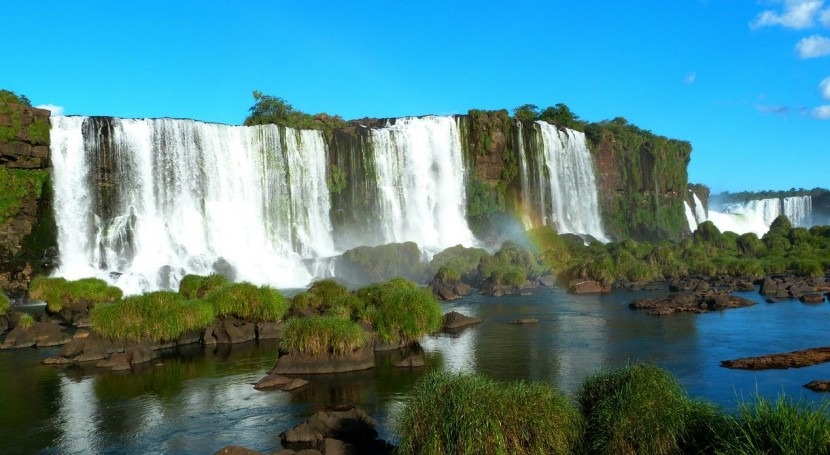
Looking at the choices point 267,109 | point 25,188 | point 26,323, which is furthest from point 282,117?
point 26,323

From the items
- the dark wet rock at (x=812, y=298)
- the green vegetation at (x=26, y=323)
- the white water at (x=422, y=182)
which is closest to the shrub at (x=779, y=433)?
the green vegetation at (x=26, y=323)

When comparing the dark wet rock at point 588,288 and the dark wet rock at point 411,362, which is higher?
the dark wet rock at point 588,288

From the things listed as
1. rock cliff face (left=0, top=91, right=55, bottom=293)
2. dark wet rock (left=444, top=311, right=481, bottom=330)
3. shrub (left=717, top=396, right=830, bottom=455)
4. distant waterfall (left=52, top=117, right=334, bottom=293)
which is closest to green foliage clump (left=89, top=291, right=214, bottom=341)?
dark wet rock (left=444, top=311, right=481, bottom=330)

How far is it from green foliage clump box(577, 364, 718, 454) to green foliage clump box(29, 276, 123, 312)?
97.7ft

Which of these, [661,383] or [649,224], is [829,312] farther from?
[649,224]

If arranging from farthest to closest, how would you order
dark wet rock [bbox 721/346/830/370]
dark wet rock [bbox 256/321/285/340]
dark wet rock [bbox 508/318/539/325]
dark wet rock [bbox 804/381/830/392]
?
1. dark wet rock [bbox 508/318/539/325]
2. dark wet rock [bbox 256/321/285/340]
3. dark wet rock [bbox 721/346/830/370]
4. dark wet rock [bbox 804/381/830/392]

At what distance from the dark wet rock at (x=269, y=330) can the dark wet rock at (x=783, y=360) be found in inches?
637

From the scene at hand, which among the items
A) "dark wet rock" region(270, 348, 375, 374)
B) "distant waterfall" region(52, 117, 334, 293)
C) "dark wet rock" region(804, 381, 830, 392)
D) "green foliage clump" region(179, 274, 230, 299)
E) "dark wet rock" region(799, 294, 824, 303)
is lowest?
"dark wet rock" region(804, 381, 830, 392)

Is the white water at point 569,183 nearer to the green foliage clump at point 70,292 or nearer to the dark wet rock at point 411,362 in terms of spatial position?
the green foliage clump at point 70,292

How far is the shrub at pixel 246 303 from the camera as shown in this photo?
28812mm

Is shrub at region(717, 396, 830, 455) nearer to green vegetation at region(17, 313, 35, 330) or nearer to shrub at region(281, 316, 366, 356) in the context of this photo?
shrub at region(281, 316, 366, 356)

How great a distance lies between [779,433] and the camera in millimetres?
9695

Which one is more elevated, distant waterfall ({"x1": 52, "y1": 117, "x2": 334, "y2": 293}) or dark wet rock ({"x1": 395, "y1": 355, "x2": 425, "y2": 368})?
distant waterfall ({"x1": 52, "y1": 117, "x2": 334, "y2": 293})

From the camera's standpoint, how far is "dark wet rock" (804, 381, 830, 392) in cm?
1759
